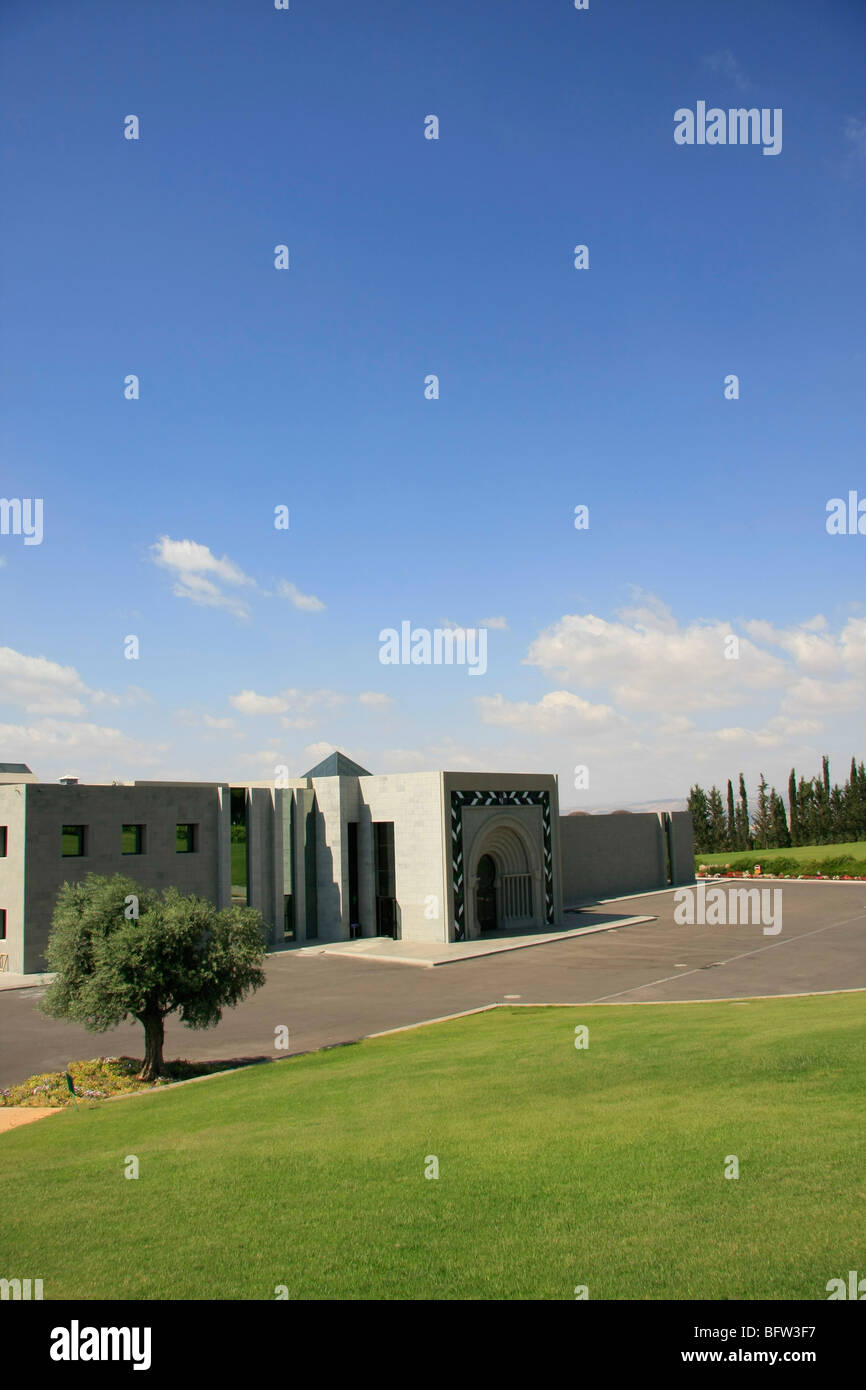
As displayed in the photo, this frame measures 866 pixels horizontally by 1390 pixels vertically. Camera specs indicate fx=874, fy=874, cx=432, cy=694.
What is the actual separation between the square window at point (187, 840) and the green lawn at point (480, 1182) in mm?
26040

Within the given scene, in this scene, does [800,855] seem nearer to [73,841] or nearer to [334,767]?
[334,767]

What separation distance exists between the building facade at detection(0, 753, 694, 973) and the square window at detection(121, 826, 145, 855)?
0.07m

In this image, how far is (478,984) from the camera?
32500mm

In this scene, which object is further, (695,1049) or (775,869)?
(775,869)

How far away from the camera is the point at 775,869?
76938 mm

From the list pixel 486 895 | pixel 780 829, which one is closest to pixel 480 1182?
pixel 486 895

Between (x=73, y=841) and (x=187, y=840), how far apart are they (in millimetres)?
6050

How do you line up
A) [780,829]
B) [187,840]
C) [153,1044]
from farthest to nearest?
1. [780,829]
2. [187,840]
3. [153,1044]

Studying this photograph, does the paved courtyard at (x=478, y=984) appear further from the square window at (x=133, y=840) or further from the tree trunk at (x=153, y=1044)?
the square window at (x=133, y=840)

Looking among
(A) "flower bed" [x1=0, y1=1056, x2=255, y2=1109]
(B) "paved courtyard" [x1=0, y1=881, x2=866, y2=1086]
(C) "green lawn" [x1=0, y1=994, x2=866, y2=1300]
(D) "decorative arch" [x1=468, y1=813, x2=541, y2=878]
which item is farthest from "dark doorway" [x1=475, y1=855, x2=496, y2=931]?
(C) "green lawn" [x1=0, y1=994, x2=866, y2=1300]
